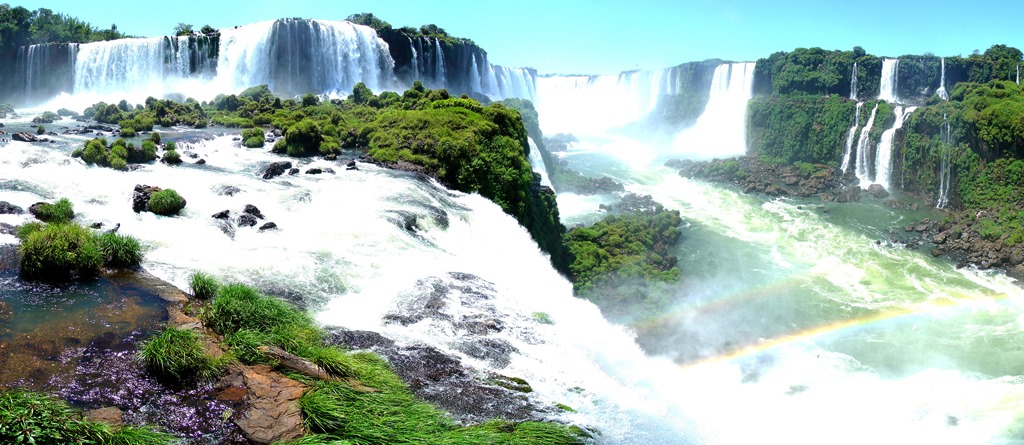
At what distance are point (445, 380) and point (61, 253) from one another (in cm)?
731

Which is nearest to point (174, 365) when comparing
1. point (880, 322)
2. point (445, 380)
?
point (445, 380)

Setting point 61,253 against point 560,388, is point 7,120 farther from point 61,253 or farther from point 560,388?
point 560,388

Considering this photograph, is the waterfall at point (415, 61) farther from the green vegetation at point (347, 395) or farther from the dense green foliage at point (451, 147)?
the green vegetation at point (347, 395)

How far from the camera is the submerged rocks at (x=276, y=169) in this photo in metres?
20.0

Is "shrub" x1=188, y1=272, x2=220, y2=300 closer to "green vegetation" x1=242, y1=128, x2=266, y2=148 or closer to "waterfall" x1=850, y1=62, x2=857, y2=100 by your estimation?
"green vegetation" x1=242, y1=128, x2=266, y2=148

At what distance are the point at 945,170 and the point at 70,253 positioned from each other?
47.0 meters

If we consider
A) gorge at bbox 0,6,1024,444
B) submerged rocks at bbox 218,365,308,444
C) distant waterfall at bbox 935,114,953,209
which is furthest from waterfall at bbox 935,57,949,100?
submerged rocks at bbox 218,365,308,444

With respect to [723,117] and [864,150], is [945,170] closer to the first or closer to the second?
[864,150]

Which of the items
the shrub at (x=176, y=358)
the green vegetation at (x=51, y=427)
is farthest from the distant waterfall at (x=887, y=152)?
the green vegetation at (x=51, y=427)

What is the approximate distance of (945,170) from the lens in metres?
40.1

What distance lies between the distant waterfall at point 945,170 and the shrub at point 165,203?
144 feet

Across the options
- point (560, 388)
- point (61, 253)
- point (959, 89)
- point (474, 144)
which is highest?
point (959, 89)

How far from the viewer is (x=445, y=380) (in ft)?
29.5

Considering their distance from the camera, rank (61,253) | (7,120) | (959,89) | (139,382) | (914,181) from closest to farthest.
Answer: (139,382) → (61,253) → (7,120) → (914,181) → (959,89)
